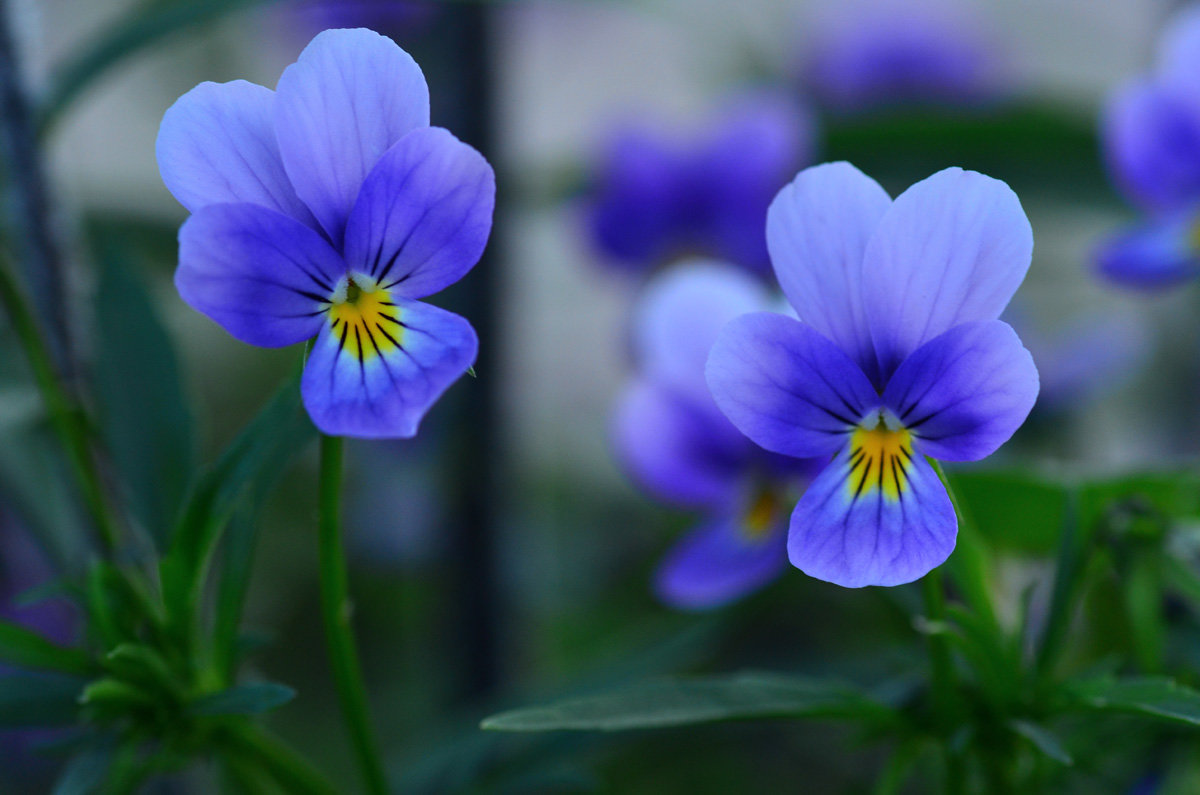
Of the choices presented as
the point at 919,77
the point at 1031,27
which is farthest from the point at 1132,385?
the point at 1031,27

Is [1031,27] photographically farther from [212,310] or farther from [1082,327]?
[212,310]

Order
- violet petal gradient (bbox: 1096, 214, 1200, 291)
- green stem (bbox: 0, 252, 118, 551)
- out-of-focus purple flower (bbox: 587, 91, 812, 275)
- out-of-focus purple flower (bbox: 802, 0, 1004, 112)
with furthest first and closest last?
1. out-of-focus purple flower (bbox: 802, 0, 1004, 112)
2. out-of-focus purple flower (bbox: 587, 91, 812, 275)
3. violet petal gradient (bbox: 1096, 214, 1200, 291)
4. green stem (bbox: 0, 252, 118, 551)

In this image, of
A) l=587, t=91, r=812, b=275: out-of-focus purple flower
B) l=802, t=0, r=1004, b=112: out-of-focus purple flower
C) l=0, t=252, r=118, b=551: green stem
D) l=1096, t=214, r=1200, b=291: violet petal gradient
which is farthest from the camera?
l=802, t=0, r=1004, b=112: out-of-focus purple flower

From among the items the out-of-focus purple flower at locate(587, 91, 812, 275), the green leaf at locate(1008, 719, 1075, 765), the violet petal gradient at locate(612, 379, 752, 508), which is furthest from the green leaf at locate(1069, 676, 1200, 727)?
the out-of-focus purple flower at locate(587, 91, 812, 275)

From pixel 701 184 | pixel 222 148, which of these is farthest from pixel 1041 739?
pixel 701 184

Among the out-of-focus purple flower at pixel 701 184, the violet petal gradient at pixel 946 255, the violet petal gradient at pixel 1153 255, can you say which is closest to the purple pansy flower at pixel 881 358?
the violet petal gradient at pixel 946 255

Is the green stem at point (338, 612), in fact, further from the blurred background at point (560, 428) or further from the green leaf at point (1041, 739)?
the green leaf at point (1041, 739)

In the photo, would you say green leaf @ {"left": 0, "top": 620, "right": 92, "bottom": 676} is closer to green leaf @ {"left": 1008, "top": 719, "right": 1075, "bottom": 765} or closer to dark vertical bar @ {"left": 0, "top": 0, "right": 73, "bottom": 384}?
dark vertical bar @ {"left": 0, "top": 0, "right": 73, "bottom": 384}
